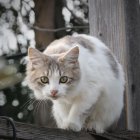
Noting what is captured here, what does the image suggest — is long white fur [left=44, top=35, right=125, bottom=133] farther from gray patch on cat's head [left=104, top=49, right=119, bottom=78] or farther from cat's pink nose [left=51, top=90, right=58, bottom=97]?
cat's pink nose [left=51, top=90, right=58, bottom=97]

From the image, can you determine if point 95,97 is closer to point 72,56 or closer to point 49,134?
point 72,56

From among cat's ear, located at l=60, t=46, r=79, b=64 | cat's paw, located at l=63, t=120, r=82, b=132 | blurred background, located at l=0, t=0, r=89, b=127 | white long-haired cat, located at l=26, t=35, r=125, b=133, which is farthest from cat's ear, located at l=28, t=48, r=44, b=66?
blurred background, located at l=0, t=0, r=89, b=127

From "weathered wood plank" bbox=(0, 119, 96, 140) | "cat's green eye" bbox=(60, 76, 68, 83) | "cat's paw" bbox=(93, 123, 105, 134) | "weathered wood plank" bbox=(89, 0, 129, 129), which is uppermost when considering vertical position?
"weathered wood plank" bbox=(89, 0, 129, 129)

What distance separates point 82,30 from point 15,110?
1464 millimetres

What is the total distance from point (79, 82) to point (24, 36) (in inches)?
73.6

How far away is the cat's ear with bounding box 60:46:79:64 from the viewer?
295 cm

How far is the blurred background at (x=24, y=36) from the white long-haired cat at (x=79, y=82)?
61 centimetres

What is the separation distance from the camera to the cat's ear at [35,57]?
296 centimetres

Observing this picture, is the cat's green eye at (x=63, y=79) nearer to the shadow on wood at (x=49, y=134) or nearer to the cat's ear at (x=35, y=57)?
the cat's ear at (x=35, y=57)

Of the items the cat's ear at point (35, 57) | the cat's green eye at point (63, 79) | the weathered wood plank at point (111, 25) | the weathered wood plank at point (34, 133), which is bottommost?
the weathered wood plank at point (34, 133)

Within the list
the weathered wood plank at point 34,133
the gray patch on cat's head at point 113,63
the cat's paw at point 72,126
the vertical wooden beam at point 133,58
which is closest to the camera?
the weathered wood plank at point 34,133

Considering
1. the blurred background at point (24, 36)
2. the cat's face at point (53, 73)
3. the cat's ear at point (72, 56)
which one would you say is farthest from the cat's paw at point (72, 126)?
the blurred background at point (24, 36)

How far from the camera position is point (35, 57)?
9.82ft

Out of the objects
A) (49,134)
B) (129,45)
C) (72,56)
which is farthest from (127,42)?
(49,134)
